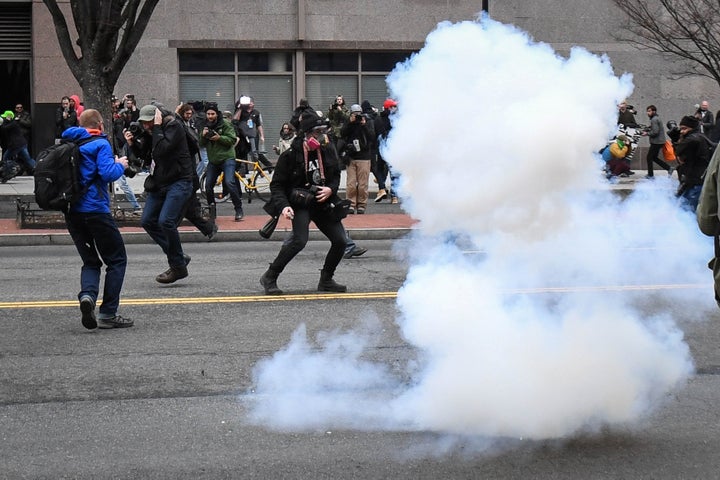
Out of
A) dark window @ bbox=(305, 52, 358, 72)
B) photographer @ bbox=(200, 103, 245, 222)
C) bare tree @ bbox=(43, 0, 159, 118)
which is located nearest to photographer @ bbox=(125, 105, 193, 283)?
photographer @ bbox=(200, 103, 245, 222)

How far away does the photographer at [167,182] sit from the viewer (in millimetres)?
10195

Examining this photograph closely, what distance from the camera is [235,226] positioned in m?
16.4

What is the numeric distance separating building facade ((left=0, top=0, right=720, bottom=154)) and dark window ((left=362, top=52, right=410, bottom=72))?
0.09ft

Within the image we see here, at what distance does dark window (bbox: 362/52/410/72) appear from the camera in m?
27.4

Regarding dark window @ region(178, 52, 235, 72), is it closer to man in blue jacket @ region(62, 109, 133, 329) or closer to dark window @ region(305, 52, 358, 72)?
dark window @ region(305, 52, 358, 72)

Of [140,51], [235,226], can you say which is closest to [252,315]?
[235,226]

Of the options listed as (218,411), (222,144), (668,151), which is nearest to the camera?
(218,411)

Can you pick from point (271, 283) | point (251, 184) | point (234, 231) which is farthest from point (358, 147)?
point (271, 283)

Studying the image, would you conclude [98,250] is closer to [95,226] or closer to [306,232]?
[95,226]

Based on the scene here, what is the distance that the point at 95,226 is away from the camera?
8.13 m

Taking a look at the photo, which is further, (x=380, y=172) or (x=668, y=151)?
(x=668, y=151)

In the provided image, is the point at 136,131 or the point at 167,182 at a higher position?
the point at 136,131

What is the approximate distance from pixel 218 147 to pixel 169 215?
5.96 m

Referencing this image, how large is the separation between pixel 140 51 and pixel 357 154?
1069 centimetres
